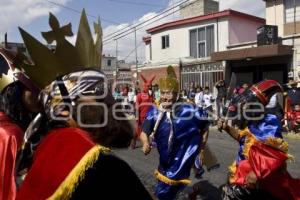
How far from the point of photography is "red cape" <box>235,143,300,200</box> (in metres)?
3.70

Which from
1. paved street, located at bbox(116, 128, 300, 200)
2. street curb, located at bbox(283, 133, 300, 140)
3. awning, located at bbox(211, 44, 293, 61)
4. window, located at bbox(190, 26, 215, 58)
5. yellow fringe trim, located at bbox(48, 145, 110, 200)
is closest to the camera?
yellow fringe trim, located at bbox(48, 145, 110, 200)

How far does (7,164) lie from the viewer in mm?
2555

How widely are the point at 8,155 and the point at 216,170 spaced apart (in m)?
5.73

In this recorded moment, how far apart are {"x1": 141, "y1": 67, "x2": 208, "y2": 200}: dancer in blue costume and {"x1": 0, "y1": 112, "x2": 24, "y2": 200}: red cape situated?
2755 millimetres

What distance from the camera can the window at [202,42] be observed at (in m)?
26.1

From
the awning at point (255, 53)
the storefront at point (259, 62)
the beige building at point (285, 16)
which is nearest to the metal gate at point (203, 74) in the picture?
the storefront at point (259, 62)

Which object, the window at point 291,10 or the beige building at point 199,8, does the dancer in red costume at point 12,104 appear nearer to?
the window at point 291,10

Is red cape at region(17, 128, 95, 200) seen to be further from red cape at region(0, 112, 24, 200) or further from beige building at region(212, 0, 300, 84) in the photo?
beige building at region(212, 0, 300, 84)

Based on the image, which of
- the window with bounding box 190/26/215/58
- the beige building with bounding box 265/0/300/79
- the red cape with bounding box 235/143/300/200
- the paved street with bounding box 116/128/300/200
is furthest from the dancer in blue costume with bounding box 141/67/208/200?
the window with bounding box 190/26/215/58

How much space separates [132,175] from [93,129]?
0.28 metres

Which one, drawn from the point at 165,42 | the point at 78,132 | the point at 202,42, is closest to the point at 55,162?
the point at 78,132

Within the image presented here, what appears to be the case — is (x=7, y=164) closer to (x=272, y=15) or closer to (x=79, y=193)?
(x=79, y=193)

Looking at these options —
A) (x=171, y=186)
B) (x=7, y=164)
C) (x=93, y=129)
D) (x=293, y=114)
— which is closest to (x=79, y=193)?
(x=93, y=129)

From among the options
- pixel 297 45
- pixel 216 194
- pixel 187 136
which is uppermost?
pixel 297 45
